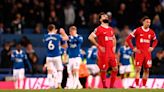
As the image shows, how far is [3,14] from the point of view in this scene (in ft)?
93.7

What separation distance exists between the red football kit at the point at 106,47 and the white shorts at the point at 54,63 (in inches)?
91.8

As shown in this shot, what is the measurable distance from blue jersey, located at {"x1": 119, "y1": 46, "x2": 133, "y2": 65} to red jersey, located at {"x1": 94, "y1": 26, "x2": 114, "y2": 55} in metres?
7.10

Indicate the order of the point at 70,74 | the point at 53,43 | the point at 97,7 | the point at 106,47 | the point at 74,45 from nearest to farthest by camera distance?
1. the point at 106,47
2. the point at 53,43
3. the point at 74,45
4. the point at 70,74
5. the point at 97,7

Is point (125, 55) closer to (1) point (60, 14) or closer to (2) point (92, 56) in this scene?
(2) point (92, 56)

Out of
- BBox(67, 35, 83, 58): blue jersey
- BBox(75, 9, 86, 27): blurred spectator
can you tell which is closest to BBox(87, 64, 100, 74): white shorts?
BBox(75, 9, 86, 27): blurred spectator

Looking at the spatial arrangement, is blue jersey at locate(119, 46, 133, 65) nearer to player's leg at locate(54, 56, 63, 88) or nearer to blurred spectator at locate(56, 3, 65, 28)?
blurred spectator at locate(56, 3, 65, 28)

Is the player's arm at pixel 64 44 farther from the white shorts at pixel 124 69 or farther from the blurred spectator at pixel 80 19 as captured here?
the blurred spectator at pixel 80 19

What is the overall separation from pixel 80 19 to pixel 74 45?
7.01m

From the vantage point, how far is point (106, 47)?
1898 centimetres

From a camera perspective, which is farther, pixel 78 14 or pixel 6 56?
pixel 78 14

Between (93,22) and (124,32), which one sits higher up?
(93,22)

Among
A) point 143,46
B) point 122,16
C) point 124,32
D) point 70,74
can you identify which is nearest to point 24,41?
point 124,32

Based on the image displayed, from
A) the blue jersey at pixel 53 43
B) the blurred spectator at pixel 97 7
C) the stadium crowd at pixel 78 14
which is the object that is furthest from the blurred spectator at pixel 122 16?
the blue jersey at pixel 53 43

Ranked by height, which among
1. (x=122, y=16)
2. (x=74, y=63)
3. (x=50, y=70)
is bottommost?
(x=50, y=70)
